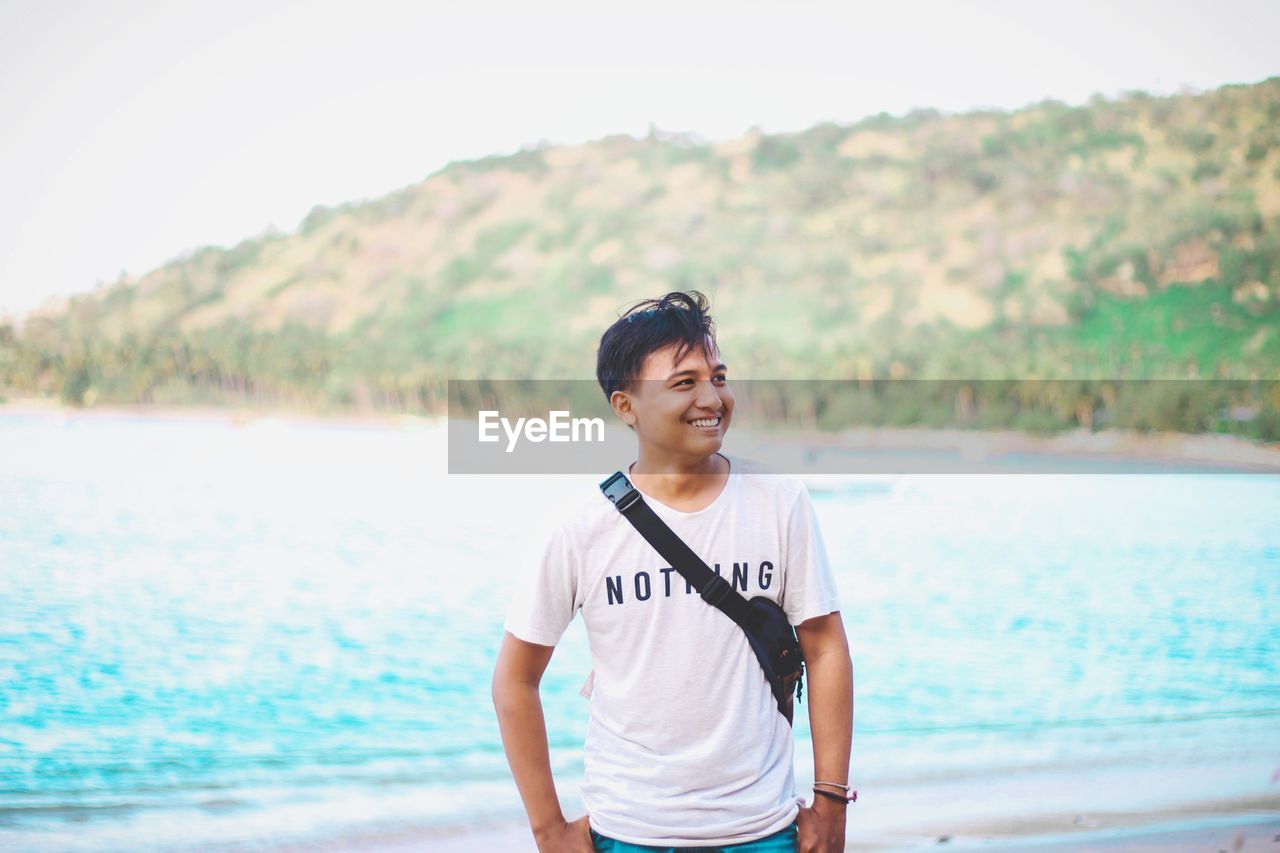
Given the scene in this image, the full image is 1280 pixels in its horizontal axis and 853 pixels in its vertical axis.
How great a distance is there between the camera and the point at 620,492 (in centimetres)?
100

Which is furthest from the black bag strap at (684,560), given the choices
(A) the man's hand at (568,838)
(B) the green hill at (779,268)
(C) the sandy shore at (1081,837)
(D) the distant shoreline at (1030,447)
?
(B) the green hill at (779,268)

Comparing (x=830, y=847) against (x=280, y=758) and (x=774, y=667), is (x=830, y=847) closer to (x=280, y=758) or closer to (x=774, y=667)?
(x=774, y=667)

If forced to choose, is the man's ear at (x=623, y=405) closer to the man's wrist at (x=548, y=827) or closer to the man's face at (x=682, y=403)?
the man's face at (x=682, y=403)

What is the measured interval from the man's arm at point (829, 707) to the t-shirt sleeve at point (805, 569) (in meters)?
0.02

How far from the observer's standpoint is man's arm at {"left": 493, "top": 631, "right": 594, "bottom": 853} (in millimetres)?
1031

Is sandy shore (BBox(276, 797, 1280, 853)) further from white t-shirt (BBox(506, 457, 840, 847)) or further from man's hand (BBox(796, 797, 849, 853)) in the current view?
white t-shirt (BBox(506, 457, 840, 847))

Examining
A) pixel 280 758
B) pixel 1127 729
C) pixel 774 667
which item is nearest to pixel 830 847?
pixel 774 667

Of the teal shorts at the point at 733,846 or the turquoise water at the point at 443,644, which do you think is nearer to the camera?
the teal shorts at the point at 733,846

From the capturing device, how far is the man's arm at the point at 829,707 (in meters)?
1.05

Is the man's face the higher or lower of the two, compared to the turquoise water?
higher

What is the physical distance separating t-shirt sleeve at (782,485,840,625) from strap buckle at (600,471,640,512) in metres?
0.13

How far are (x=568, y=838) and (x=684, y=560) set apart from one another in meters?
0.26

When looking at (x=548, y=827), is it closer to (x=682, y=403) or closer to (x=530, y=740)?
(x=530, y=740)

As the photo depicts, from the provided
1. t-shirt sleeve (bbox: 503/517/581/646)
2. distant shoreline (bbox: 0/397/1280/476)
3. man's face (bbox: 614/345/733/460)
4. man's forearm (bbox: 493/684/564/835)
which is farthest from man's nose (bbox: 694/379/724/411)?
distant shoreline (bbox: 0/397/1280/476)
